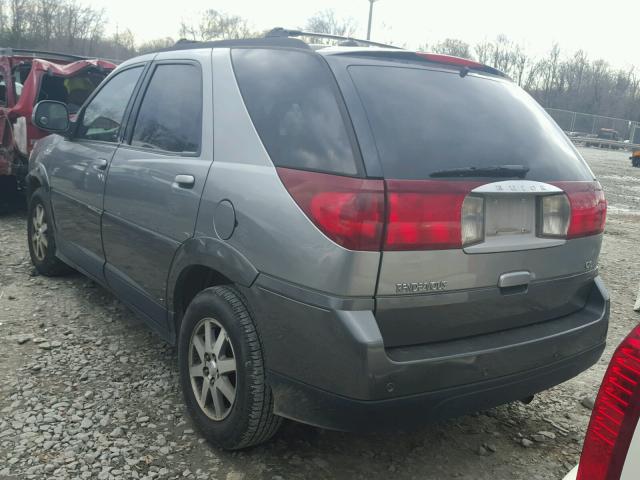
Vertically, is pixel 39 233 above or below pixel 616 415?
below

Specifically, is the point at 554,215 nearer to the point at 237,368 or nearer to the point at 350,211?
the point at 350,211

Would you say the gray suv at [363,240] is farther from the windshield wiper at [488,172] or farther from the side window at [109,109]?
the side window at [109,109]

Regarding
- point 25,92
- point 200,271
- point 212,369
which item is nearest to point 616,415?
point 212,369

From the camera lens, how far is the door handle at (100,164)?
3775mm

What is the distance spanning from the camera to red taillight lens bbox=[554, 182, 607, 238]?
2.60 metres

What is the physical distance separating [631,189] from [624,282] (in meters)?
13.0

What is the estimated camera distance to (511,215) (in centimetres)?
241

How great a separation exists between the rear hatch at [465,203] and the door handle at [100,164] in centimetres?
193

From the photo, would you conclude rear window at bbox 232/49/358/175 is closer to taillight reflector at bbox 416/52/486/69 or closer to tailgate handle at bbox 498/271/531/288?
taillight reflector at bbox 416/52/486/69

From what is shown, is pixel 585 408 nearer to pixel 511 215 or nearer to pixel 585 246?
pixel 585 246

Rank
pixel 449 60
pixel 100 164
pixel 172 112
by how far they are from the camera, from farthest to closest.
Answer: pixel 100 164
pixel 172 112
pixel 449 60

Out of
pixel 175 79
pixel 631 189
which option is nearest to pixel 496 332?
pixel 175 79

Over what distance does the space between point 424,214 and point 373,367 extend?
0.58 metres

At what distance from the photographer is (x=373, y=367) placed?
2.12 meters
